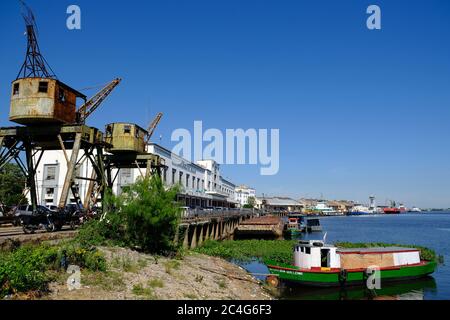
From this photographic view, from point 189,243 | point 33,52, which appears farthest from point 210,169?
point 33,52

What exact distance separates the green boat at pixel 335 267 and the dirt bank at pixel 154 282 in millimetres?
3676

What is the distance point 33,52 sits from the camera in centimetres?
2839

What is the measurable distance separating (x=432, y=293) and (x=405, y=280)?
2.50m

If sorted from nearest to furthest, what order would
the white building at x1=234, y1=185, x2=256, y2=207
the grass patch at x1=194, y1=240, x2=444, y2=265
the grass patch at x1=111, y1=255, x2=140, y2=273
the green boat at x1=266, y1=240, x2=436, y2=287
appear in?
the grass patch at x1=111, y1=255, x2=140, y2=273
the green boat at x1=266, y1=240, x2=436, y2=287
the grass patch at x1=194, y1=240, x2=444, y2=265
the white building at x1=234, y1=185, x2=256, y2=207

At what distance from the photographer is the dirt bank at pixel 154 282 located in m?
13.7

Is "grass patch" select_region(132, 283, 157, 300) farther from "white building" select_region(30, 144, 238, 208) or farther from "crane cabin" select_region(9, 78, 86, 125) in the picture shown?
"white building" select_region(30, 144, 238, 208)

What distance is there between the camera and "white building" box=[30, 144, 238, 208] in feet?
186

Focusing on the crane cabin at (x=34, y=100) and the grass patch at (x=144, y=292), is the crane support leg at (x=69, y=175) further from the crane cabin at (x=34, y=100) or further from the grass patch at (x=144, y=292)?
the grass patch at (x=144, y=292)

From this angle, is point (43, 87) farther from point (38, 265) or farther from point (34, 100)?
point (38, 265)

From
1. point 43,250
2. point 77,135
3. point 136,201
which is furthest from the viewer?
point 77,135

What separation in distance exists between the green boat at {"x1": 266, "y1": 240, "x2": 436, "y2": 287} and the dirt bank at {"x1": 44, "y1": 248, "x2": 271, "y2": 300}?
12.1 ft

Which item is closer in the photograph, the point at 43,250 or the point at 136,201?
the point at 43,250

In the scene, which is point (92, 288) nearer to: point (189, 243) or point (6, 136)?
point (6, 136)

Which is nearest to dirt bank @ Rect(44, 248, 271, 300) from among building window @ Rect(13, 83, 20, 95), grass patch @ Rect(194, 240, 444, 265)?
grass patch @ Rect(194, 240, 444, 265)
